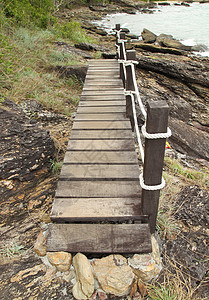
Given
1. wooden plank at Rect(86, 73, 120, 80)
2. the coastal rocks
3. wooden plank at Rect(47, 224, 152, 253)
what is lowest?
the coastal rocks

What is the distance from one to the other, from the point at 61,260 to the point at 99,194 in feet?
2.16

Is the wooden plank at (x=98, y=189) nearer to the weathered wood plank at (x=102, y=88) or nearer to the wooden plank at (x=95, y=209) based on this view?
the wooden plank at (x=95, y=209)

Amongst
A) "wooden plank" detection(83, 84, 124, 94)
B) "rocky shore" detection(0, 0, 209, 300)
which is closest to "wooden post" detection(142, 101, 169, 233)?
"rocky shore" detection(0, 0, 209, 300)

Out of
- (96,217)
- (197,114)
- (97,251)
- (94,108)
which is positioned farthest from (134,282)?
(197,114)

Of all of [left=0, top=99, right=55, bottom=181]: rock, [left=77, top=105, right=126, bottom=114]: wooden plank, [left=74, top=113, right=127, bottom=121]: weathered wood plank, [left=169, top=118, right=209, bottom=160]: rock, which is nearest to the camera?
[left=0, top=99, right=55, bottom=181]: rock

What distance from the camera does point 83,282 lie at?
1.52 metres

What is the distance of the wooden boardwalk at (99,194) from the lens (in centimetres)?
175

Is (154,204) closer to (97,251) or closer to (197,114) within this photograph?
(97,251)

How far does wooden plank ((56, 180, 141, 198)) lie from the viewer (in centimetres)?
210

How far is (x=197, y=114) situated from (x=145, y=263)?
556 centimetres

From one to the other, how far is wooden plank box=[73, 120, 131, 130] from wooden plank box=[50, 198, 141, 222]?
4.78 feet

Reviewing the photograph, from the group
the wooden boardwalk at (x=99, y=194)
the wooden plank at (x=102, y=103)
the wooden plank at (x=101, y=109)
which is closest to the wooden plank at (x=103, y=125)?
the wooden boardwalk at (x=99, y=194)

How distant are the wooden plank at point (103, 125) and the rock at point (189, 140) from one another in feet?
7.18

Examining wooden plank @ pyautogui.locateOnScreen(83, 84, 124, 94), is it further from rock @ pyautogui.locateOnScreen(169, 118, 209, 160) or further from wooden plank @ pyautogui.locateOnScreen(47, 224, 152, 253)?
wooden plank @ pyautogui.locateOnScreen(47, 224, 152, 253)
